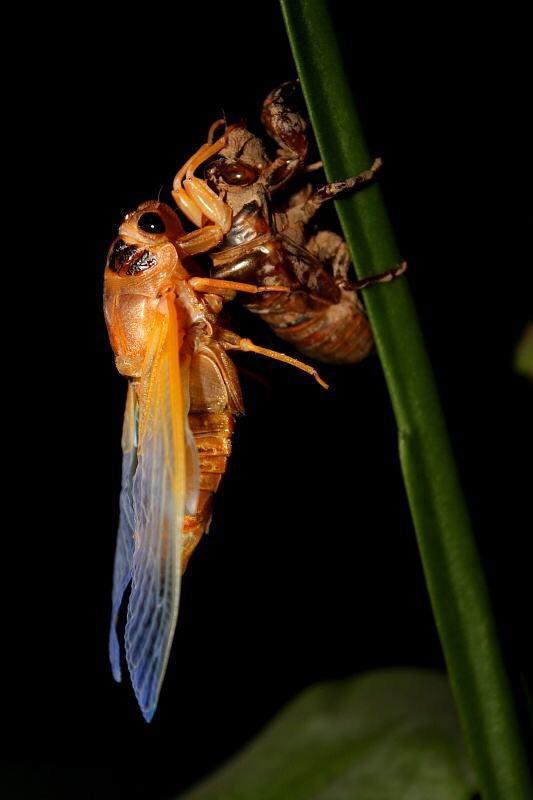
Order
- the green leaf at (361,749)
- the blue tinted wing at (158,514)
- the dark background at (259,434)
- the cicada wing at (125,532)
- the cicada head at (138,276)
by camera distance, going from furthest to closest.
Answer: the dark background at (259,434) < the cicada wing at (125,532) < the cicada head at (138,276) < the blue tinted wing at (158,514) < the green leaf at (361,749)

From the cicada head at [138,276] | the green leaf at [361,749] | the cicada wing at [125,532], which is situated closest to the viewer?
the green leaf at [361,749]

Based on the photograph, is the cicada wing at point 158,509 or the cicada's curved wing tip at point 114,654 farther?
the cicada's curved wing tip at point 114,654

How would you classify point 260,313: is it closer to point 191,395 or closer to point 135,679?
point 191,395

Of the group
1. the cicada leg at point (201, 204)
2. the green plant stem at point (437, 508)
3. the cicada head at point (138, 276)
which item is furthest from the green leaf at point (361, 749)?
the cicada leg at point (201, 204)

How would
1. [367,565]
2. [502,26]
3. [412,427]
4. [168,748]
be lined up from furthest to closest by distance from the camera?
1. [168,748]
2. [367,565]
3. [502,26]
4. [412,427]

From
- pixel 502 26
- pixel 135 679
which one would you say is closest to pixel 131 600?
pixel 135 679

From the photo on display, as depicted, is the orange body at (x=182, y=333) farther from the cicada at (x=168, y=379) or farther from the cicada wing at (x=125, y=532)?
the cicada wing at (x=125, y=532)

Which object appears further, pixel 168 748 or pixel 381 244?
pixel 168 748

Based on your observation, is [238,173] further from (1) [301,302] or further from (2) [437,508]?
(2) [437,508]
